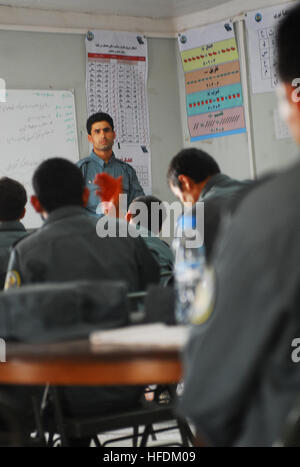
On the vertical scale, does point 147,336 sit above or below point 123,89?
below

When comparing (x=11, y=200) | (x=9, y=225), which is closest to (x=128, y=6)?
(x=11, y=200)

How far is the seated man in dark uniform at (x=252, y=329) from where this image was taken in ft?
3.10

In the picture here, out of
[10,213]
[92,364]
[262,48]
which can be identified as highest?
[262,48]

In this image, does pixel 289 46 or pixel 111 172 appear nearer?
pixel 289 46

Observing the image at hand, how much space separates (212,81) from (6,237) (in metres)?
2.88

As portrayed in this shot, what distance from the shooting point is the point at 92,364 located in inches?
50.6

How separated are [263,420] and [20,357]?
1.83 ft

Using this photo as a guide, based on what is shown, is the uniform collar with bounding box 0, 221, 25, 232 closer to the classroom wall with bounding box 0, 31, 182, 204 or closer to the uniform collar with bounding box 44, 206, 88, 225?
the uniform collar with bounding box 44, 206, 88, 225

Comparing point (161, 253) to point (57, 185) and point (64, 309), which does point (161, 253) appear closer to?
point (57, 185)

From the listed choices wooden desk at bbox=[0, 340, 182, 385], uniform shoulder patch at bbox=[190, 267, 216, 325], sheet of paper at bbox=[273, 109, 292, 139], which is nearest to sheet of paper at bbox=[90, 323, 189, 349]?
wooden desk at bbox=[0, 340, 182, 385]

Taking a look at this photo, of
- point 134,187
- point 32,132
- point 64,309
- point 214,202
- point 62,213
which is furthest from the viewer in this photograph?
point 134,187

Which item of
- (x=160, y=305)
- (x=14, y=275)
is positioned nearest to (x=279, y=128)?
(x=14, y=275)

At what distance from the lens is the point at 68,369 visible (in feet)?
4.32

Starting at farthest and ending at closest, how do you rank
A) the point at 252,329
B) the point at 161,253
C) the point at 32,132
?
the point at 32,132 → the point at 161,253 → the point at 252,329
